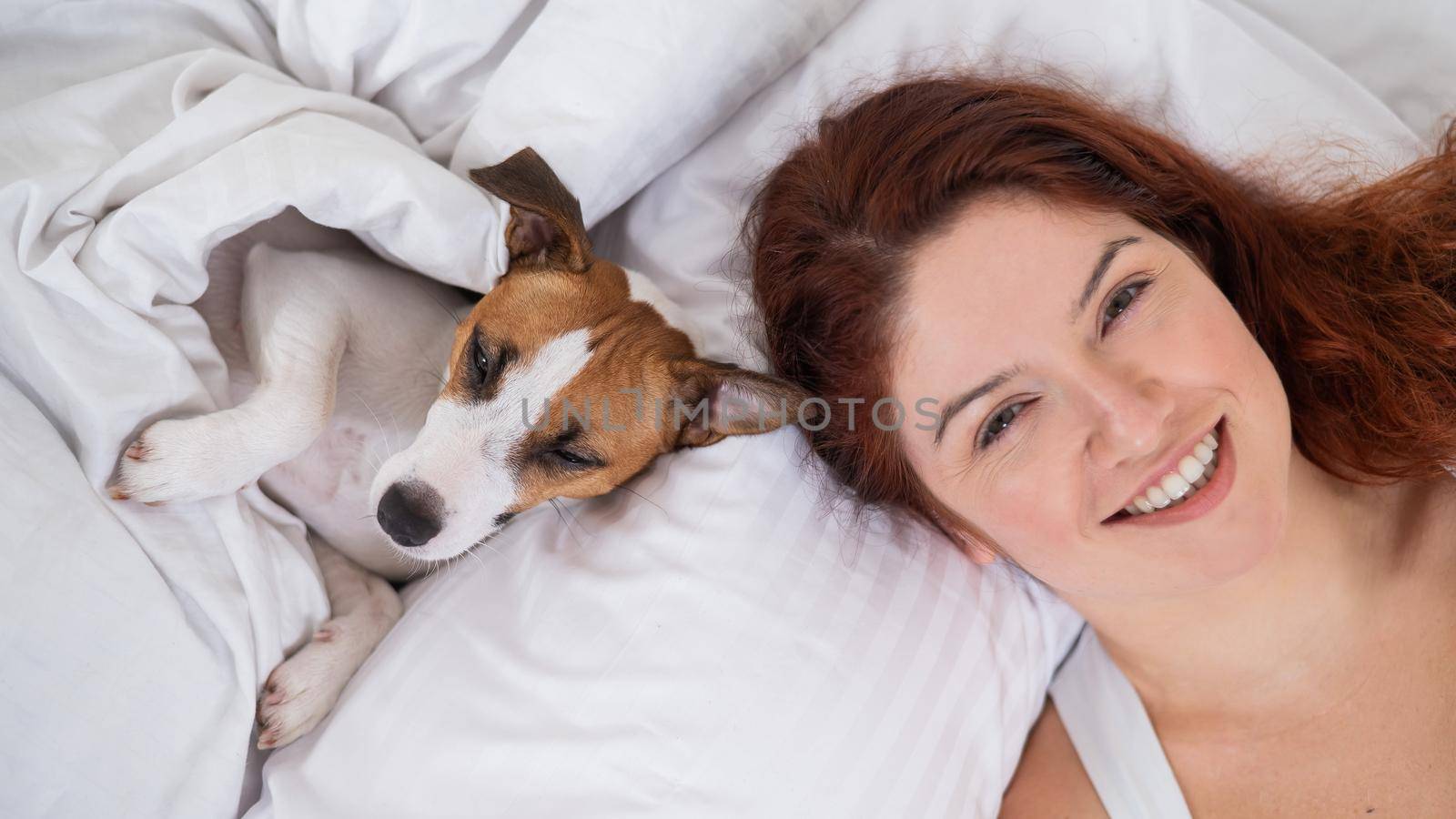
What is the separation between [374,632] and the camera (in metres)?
2.17

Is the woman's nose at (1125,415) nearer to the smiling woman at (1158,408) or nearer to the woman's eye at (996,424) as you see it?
the smiling woman at (1158,408)

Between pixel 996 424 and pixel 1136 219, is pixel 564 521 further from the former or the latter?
pixel 1136 219

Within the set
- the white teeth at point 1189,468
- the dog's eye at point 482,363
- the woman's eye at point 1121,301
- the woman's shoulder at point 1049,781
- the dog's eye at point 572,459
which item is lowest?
the woman's shoulder at point 1049,781

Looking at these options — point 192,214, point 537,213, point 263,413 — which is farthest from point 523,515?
point 192,214

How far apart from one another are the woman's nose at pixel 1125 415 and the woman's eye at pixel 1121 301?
0.12 meters

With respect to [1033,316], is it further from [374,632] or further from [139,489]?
[139,489]

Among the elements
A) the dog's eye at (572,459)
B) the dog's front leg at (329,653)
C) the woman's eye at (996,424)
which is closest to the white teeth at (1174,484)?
the woman's eye at (996,424)

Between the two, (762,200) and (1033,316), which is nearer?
(1033,316)

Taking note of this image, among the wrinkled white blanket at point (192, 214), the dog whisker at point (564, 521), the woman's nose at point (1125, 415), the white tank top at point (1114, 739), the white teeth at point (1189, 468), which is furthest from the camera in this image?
the dog whisker at point (564, 521)

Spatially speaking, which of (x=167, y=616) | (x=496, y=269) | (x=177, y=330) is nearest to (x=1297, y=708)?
(x=496, y=269)

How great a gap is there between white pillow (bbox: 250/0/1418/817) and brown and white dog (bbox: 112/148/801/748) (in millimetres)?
113

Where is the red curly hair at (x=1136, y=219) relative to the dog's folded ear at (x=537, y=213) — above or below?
above

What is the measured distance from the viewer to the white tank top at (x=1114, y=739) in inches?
79.7

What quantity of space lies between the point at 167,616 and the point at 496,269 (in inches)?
40.8
